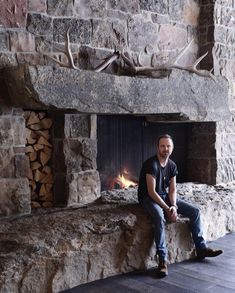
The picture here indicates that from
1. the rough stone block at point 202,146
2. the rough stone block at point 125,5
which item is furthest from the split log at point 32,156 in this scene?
the rough stone block at point 202,146

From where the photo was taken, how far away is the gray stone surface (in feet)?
8.86

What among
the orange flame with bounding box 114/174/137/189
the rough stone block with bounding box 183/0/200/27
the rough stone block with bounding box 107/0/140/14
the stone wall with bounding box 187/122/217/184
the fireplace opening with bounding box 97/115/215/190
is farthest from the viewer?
the stone wall with bounding box 187/122/217/184

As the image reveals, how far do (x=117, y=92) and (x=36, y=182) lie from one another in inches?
44.8

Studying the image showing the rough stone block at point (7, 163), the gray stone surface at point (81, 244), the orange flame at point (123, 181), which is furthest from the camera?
the orange flame at point (123, 181)

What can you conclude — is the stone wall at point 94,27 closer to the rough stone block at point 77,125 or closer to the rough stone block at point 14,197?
the rough stone block at point 77,125

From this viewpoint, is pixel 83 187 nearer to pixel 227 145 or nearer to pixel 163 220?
pixel 163 220

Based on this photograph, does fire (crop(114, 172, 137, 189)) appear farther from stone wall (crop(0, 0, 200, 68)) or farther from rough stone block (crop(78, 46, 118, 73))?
stone wall (crop(0, 0, 200, 68))

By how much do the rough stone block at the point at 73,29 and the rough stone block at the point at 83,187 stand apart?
1.25 meters

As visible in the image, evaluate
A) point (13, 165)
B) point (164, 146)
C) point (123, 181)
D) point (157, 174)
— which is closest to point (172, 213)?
point (157, 174)

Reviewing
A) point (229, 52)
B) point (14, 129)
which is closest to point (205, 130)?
point (229, 52)

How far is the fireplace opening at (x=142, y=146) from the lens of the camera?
168 inches

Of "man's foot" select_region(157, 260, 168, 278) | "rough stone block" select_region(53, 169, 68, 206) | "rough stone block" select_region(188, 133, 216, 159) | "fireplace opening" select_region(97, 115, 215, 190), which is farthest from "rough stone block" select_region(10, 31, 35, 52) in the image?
"rough stone block" select_region(188, 133, 216, 159)

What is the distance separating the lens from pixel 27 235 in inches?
113

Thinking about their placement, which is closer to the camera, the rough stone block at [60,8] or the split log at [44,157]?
the rough stone block at [60,8]
